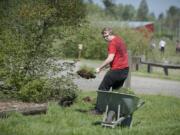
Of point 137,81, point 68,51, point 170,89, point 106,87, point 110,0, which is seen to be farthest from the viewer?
point 110,0

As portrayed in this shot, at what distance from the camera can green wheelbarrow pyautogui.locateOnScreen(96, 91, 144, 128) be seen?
37.3ft

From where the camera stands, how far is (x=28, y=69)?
15.0 metres

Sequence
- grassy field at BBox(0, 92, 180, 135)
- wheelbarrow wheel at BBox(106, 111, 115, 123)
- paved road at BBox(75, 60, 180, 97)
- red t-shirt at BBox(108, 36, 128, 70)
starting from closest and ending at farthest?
1. grassy field at BBox(0, 92, 180, 135)
2. wheelbarrow wheel at BBox(106, 111, 115, 123)
3. red t-shirt at BBox(108, 36, 128, 70)
4. paved road at BBox(75, 60, 180, 97)

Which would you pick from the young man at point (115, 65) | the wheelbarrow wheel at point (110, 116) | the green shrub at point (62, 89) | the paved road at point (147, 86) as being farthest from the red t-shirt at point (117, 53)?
the paved road at point (147, 86)

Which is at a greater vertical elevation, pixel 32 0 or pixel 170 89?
pixel 32 0

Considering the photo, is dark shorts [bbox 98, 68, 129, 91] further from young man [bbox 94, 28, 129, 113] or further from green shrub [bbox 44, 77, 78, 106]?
green shrub [bbox 44, 77, 78, 106]

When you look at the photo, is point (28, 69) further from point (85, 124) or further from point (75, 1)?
point (85, 124)

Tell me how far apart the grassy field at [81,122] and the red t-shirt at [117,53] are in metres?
1.21

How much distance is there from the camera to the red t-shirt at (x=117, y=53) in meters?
13.0

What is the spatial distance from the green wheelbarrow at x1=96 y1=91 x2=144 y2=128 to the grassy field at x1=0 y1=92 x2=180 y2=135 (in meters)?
0.24

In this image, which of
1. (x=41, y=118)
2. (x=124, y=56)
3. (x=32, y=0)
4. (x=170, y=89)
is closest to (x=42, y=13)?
(x=32, y=0)

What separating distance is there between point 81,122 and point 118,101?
3.25ft

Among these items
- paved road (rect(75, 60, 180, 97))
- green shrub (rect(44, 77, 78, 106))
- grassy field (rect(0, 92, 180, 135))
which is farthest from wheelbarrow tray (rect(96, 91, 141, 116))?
paved road (rect(75, 60, 180, 97))

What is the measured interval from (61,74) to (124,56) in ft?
9.84
